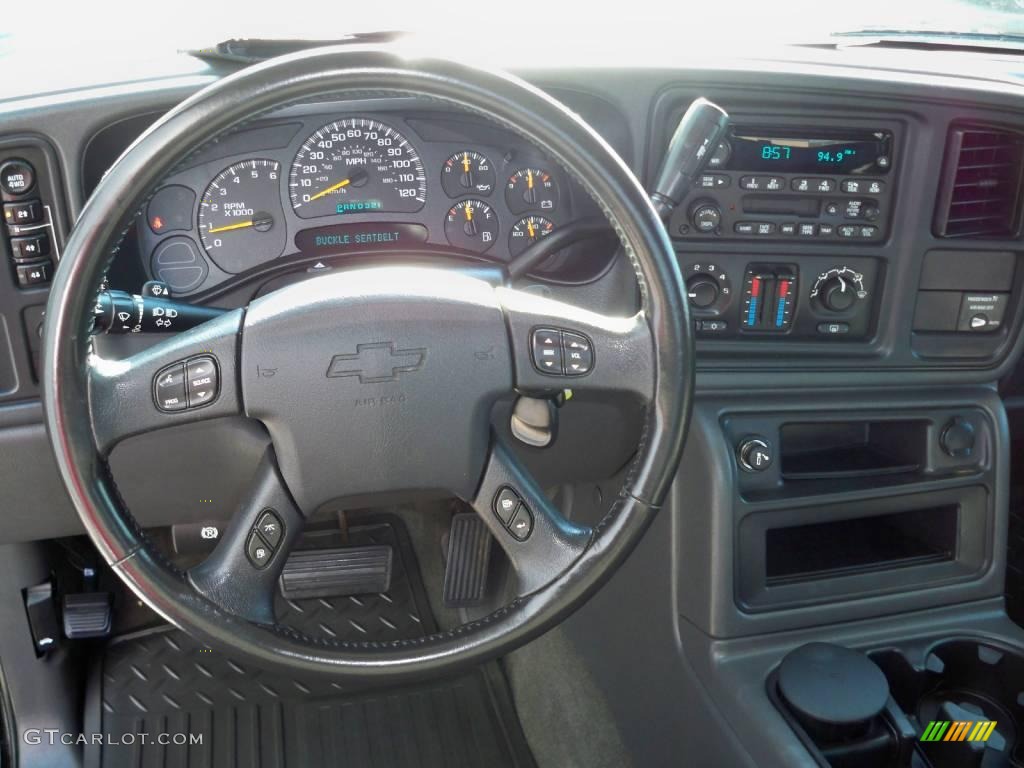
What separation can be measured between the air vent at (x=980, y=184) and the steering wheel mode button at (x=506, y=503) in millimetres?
985

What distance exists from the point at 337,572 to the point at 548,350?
4.16 ft

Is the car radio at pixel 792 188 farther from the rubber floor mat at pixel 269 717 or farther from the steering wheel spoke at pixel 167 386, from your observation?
the rubber floor mat at pixel 269 717

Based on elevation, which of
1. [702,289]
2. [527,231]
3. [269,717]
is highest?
[527,231]

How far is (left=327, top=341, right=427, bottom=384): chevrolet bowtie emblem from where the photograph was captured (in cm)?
115

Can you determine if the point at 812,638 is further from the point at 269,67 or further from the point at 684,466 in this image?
the point at 269,67

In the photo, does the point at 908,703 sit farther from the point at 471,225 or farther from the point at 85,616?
the point at 85,616

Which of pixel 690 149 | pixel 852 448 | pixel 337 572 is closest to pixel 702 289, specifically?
Result: pixel 690 149

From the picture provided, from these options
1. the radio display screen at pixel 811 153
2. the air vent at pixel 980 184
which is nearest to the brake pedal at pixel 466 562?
the radio display screen at pixel 811 153

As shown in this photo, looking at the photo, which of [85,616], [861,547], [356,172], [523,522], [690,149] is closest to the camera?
[523,522]

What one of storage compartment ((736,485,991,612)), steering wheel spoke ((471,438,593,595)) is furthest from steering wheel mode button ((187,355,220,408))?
storage compartment ((736,485,991,612))

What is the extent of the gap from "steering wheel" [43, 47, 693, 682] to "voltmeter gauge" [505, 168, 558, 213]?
50cm

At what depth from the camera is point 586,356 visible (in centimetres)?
117

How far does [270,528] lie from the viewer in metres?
1.19

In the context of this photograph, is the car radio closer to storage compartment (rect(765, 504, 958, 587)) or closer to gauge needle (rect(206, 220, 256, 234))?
storage compartment (rect(765, 504, 958, 587))
